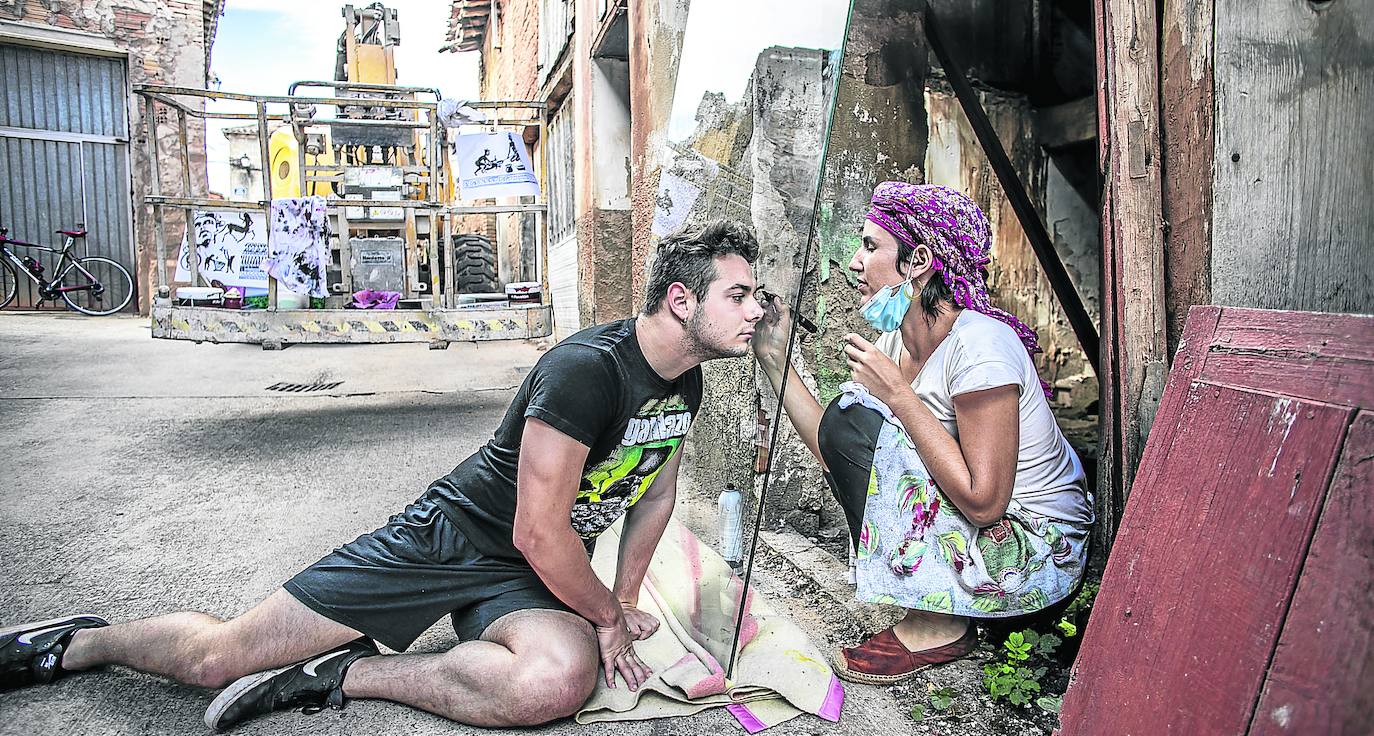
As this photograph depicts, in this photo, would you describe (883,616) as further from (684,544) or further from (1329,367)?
(1329,367)

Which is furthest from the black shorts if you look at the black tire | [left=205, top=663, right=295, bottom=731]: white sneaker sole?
the black tire

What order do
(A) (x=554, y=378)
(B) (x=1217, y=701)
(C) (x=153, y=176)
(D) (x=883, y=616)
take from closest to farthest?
(B) (x=1217, y=701)
(A) (x=554, y=378)
(D) (x=883, y=616)
(C) (x=153, y=176)

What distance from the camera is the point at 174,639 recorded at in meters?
2.01

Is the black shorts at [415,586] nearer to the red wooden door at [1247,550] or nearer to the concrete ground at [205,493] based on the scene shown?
the concrete ground at [205,493]

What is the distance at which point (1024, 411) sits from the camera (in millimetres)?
2156

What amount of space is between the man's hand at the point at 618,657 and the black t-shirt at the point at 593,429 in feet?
0.88

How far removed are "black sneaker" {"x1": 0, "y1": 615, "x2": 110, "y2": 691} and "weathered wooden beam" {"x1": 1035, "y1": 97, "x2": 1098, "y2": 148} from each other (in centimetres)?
435

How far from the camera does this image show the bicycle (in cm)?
966

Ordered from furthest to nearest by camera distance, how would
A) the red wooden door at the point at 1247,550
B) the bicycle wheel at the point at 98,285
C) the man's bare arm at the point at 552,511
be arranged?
the bicycle wheel at the point at 98,285, the man's bare arm at the point at 552,511, the red wooden door at the point at 1247,550

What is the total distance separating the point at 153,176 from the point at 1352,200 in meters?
5.82

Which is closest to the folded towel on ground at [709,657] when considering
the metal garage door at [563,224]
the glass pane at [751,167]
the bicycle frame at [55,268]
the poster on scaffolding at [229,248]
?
the glass pane at [751,167]

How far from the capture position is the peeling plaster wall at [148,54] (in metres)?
9.66

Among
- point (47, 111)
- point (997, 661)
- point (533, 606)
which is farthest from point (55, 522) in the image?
point (47, 111)

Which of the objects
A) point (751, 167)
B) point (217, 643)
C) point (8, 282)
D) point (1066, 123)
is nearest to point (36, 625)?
point (217, 643)
